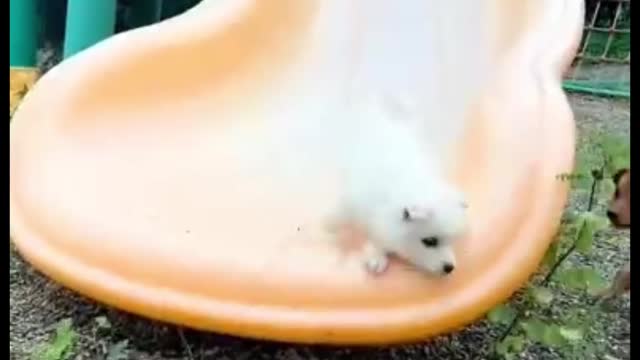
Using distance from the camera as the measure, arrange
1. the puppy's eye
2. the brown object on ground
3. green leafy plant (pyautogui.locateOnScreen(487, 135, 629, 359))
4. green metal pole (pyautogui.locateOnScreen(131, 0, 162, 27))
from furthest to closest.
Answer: green metal pole (pyautogui.locateOnScreen(131, 0, 162, 27)) → green leafy plant (pyautogui.locateOnScreen(487, 135, 629, 359)) → the puppy's eye → the brown object on ground

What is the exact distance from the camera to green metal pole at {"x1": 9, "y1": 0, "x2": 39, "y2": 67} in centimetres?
275

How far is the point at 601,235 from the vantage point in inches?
85.3

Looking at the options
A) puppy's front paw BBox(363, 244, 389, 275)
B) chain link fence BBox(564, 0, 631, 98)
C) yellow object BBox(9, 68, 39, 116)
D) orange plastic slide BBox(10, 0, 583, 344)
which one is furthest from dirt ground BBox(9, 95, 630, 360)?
chain link fence BBox(564, 0, 631, 98)

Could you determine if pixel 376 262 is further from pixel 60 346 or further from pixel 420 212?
pixel 60 346

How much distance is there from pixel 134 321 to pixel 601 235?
104cm

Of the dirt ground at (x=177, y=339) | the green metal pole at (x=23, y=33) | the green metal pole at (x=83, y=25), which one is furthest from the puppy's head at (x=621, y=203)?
the green metal pole at (x=23, y=33)

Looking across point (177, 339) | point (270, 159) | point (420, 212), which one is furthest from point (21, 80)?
point (420, 212)

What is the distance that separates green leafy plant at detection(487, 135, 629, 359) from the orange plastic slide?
53mm

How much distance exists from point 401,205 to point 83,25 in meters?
1.46

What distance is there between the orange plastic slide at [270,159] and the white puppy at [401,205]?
0.14 ft

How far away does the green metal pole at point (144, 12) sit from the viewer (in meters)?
3.43

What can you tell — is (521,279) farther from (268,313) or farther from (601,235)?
(601,235)

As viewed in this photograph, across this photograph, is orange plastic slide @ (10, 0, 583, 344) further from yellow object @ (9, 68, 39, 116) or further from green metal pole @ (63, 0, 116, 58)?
yellow object @ (9, 68, 39, 116)

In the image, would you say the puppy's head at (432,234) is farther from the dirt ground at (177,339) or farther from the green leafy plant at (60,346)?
the green leafy plant at (60,346)
